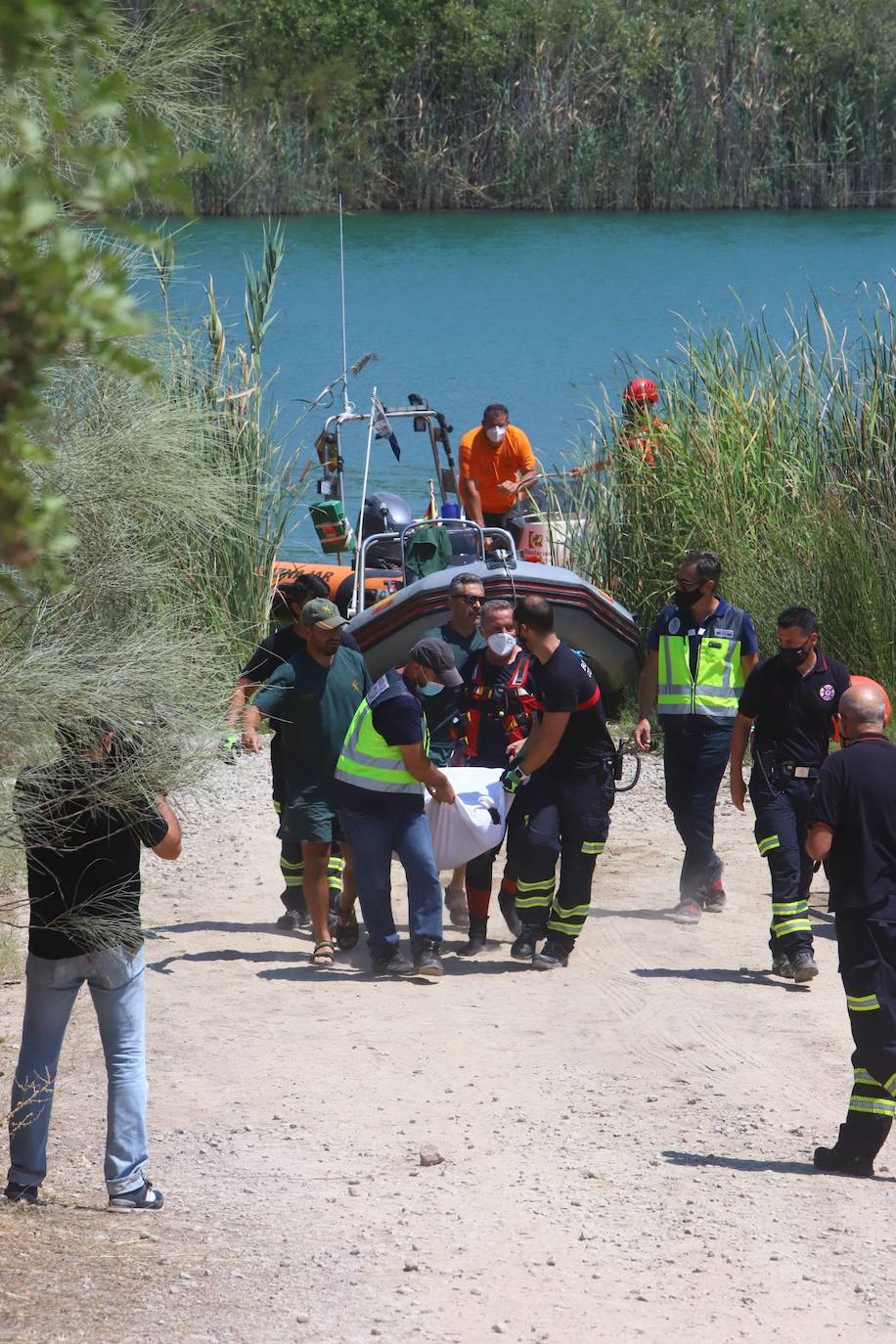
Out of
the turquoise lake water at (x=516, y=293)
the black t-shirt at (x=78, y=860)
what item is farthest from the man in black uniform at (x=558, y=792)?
the turquoise lake water at (x=516, y=293)

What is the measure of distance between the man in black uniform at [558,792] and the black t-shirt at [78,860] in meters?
2.26

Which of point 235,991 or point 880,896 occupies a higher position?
point 880,896

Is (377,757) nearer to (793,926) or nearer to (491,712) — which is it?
(491,712)

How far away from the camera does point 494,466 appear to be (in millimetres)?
11750

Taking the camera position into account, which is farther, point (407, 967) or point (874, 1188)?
point (407, 967)

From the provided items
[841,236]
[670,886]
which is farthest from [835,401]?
[841,236]

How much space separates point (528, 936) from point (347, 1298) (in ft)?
9.49

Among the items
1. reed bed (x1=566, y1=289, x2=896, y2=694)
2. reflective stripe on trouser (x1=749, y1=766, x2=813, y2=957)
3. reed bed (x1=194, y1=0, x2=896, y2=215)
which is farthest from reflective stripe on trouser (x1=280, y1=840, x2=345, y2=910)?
reed bed (x1=194, y1=0, x2=896, y2=215)

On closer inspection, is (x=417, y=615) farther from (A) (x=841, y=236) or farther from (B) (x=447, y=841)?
(A) (x=841, y=236)

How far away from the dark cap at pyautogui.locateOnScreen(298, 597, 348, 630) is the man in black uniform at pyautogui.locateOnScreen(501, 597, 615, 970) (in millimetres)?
713

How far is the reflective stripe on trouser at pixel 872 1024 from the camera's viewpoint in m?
4.98

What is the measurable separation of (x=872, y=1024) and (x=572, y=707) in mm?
2040

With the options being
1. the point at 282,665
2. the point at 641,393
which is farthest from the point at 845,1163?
the point at 641,393

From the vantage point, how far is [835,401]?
1111cm
